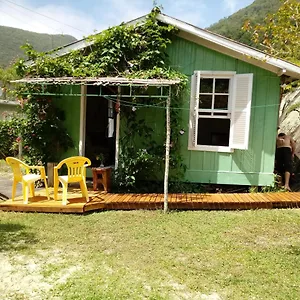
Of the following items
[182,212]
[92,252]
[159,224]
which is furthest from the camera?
[182,212]

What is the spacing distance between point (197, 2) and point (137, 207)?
11606 millimetres

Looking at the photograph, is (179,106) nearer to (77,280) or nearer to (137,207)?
(137,207)

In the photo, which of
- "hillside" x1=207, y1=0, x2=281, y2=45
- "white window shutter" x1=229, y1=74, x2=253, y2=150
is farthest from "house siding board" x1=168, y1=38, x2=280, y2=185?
"hillside" x1=207, y1=0, x2=281, y2=45

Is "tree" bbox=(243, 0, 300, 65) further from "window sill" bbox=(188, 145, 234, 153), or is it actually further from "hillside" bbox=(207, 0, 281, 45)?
"window sill" bbox=(188, 145, 234, 153)

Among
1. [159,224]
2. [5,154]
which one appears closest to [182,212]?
[159,224]

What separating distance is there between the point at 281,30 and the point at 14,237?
4.85 m

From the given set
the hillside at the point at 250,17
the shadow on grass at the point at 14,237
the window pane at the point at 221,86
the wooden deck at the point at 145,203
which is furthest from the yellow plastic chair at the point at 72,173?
the hillside at the point at 250,17

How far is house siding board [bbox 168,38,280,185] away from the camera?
6.78m

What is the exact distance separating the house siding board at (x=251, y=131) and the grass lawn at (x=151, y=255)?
4.90 feet

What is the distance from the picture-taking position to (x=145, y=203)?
5.82 m

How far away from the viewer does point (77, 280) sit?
318 centimetres

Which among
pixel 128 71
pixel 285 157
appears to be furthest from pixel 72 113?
pixel 285 157

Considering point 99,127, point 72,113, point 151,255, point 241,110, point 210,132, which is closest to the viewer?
point 151,255

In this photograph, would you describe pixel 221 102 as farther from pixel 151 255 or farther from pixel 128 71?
pixel 151 255
